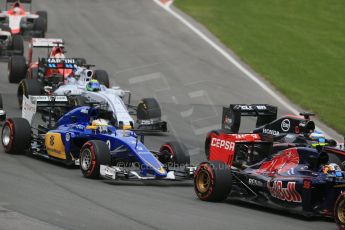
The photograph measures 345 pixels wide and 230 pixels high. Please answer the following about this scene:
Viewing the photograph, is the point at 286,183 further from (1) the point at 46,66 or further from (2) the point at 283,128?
(1) the point at 46,66

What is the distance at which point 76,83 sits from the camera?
29.8m

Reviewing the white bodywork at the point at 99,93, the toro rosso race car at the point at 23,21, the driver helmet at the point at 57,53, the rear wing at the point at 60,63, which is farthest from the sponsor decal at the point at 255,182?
the toro rosso race car at the point at 23,21

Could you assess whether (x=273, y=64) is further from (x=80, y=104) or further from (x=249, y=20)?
(x=80, y=104)

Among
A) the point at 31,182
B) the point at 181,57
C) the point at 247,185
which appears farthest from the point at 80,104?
the point at 181,57

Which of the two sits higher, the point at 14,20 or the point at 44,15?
the point at 44,15

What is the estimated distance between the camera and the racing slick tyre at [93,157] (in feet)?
64.5

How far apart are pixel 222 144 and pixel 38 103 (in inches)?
206

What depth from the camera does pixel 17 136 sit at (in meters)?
22.2

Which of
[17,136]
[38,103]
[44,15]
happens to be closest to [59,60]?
[38,103]

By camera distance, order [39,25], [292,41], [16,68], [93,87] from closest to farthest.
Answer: [93,87], [16,68], [39,25], [292,41]

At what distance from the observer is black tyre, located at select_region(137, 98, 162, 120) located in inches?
1090

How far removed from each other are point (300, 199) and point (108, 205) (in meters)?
3.39

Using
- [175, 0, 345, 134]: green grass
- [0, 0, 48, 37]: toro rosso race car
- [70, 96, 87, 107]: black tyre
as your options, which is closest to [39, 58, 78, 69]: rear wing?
[70, 96, 87, 107]: black tyre

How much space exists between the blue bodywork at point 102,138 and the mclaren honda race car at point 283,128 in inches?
112
